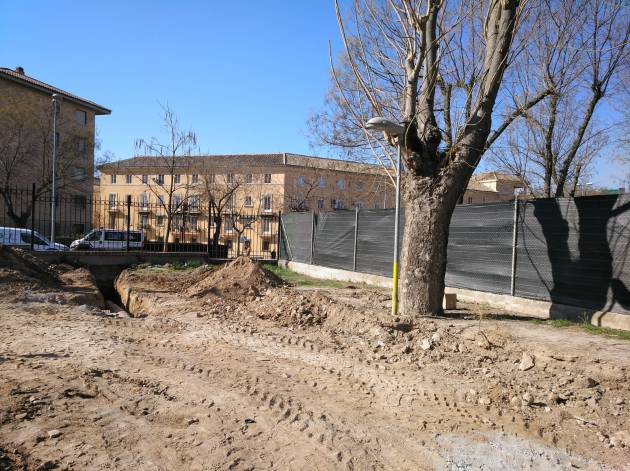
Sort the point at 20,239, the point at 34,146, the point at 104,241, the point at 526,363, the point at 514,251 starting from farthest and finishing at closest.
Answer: the point at 34,146 → the point at 104,241 → the point at 20,239 → the point at 514,251 → the point at 526,363

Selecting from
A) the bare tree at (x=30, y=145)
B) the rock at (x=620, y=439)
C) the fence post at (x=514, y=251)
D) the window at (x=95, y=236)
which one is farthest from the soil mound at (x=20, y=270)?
the bare tree at (x=30, y=145)

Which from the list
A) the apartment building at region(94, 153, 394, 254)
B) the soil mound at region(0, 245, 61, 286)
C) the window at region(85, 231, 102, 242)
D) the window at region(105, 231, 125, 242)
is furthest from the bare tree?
the soil mound at region(0, 245, 61, 286)

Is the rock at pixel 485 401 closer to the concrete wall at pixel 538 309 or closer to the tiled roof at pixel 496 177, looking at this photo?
the concrete wall at pixel 538 309

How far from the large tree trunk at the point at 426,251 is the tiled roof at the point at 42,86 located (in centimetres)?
3666

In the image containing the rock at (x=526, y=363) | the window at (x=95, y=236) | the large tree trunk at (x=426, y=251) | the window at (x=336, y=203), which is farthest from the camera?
the window at (x=336, y=203)

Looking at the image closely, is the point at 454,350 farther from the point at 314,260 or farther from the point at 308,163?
the point at 308,163

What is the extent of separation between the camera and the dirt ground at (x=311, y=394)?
3.45m

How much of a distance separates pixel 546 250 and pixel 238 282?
636 cm

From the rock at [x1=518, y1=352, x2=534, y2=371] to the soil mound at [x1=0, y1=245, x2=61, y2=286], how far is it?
10041 millimetres

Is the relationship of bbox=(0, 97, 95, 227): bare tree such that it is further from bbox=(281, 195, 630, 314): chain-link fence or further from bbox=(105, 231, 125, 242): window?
bbox=(281, 195, 630, 314): chain-link fence

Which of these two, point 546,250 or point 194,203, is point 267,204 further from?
point 546,250

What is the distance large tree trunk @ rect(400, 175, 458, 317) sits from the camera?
752 cm

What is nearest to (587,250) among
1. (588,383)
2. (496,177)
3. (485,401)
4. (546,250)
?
(546,250)

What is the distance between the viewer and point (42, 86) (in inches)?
1469
